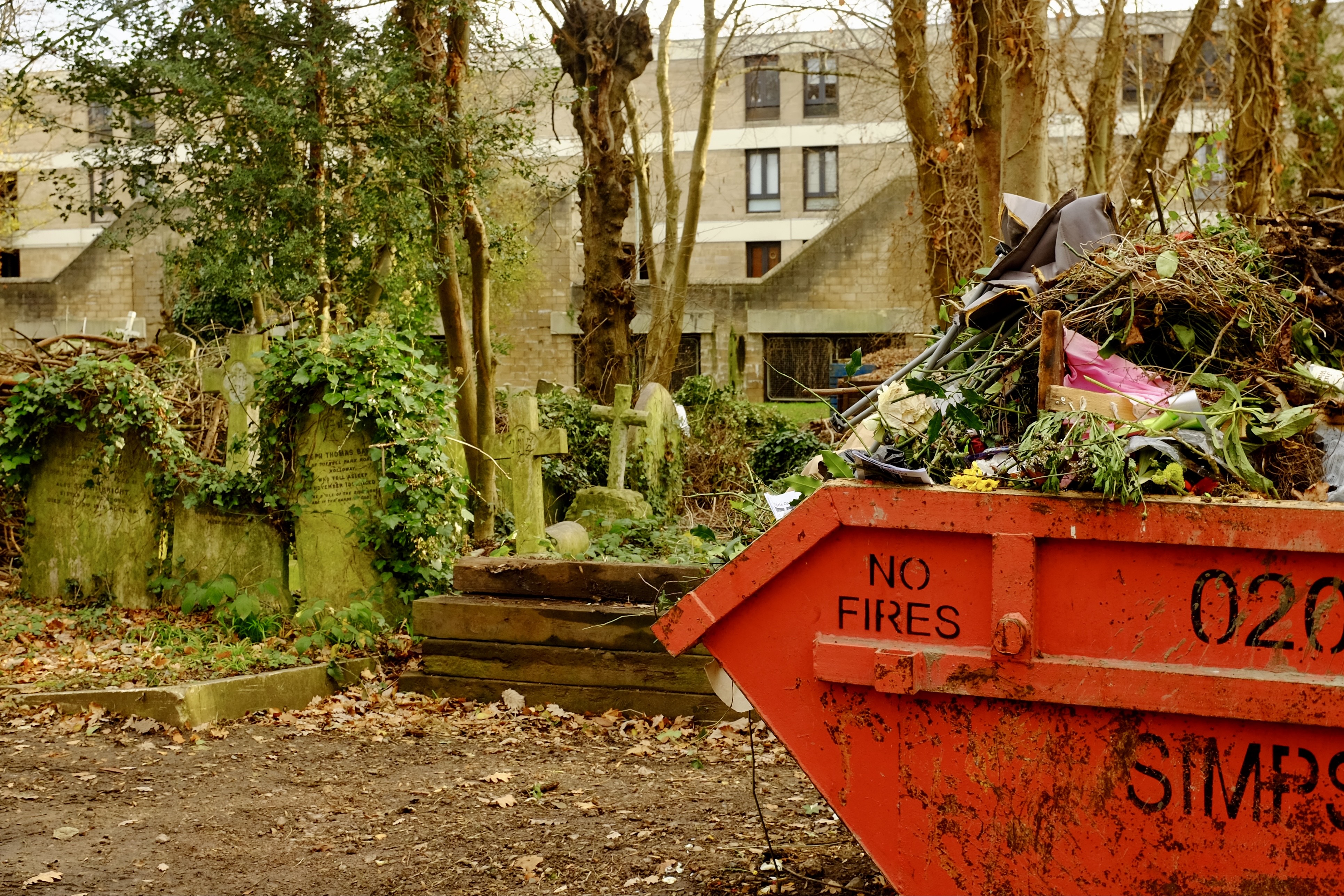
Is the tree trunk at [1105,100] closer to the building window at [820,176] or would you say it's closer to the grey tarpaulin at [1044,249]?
the grey tarpaulin at [1044,249]

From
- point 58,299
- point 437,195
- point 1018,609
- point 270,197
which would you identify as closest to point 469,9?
point 437,195

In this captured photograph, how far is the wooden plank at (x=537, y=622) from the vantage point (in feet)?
20.5

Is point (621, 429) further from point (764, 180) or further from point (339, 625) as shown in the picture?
point (764, 180)

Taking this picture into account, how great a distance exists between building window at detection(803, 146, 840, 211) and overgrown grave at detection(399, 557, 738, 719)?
1301 inches

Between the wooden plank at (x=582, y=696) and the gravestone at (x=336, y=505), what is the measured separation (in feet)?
3.76

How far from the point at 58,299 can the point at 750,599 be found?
3132 centimetres

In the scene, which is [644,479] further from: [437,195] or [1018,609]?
[1018,609]

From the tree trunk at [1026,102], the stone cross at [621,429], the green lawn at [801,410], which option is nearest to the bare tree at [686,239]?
the green lawn at [801,410]

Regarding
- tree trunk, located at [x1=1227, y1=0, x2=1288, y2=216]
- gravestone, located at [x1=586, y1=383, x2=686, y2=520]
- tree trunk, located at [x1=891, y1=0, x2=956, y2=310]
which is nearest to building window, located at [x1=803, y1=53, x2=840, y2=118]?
tree trunk, located at [x1=891, y1=0, x2=956, y2=310]

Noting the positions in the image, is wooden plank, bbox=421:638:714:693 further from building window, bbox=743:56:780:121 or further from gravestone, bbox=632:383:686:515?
building window, bbox=743:56:780:121

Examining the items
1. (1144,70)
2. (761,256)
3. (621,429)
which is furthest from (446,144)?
(761,256)

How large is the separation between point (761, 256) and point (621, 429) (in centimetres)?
2770

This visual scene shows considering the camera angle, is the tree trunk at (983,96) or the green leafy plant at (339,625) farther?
the tree trunk at (983,96)

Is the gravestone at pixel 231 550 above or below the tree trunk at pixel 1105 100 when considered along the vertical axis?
below
